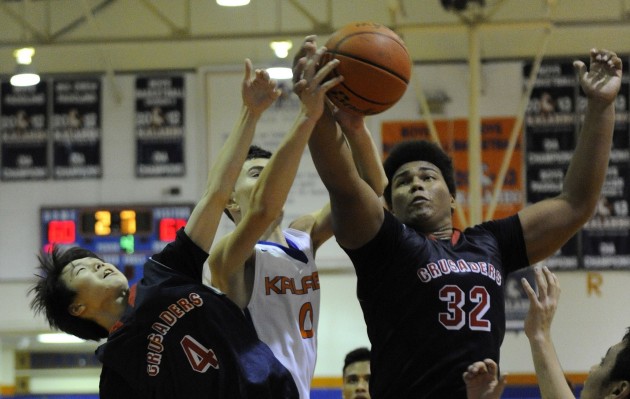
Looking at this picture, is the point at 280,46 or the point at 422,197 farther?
the point at 280,46

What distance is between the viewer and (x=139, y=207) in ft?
48.0

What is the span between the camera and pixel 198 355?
4051 millimetres

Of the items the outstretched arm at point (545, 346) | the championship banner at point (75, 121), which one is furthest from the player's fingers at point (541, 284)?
the championship banner at point (75, 121)

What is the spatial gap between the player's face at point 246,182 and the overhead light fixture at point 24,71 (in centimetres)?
932

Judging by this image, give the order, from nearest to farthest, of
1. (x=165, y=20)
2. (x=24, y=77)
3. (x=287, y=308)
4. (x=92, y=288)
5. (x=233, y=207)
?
(x=287, y=308) < (x=92, y=288) < (x=233, y=207) < (x=24, y=77) < (x=165, y=20)

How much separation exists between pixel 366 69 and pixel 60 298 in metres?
1.64

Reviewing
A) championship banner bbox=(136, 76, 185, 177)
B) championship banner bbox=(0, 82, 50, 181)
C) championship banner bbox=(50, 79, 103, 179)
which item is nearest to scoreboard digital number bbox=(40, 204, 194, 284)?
championship banner bbox=(136, 76, 185, 177)

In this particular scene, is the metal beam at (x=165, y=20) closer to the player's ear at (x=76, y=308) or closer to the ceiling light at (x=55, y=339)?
the ceiling light at (x=55, y=339)

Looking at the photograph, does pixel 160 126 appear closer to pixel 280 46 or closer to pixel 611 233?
pixel 280 46

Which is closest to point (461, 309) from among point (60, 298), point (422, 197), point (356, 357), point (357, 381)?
point (422, 197)

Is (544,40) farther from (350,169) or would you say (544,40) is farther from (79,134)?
(350,169)

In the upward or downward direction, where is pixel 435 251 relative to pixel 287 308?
upward

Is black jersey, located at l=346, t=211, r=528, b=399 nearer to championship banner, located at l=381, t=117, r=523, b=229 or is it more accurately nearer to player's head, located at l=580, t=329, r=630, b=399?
player's head, located at l=580, t=329, r=630, b=399

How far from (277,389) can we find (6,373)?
40.2 ft
